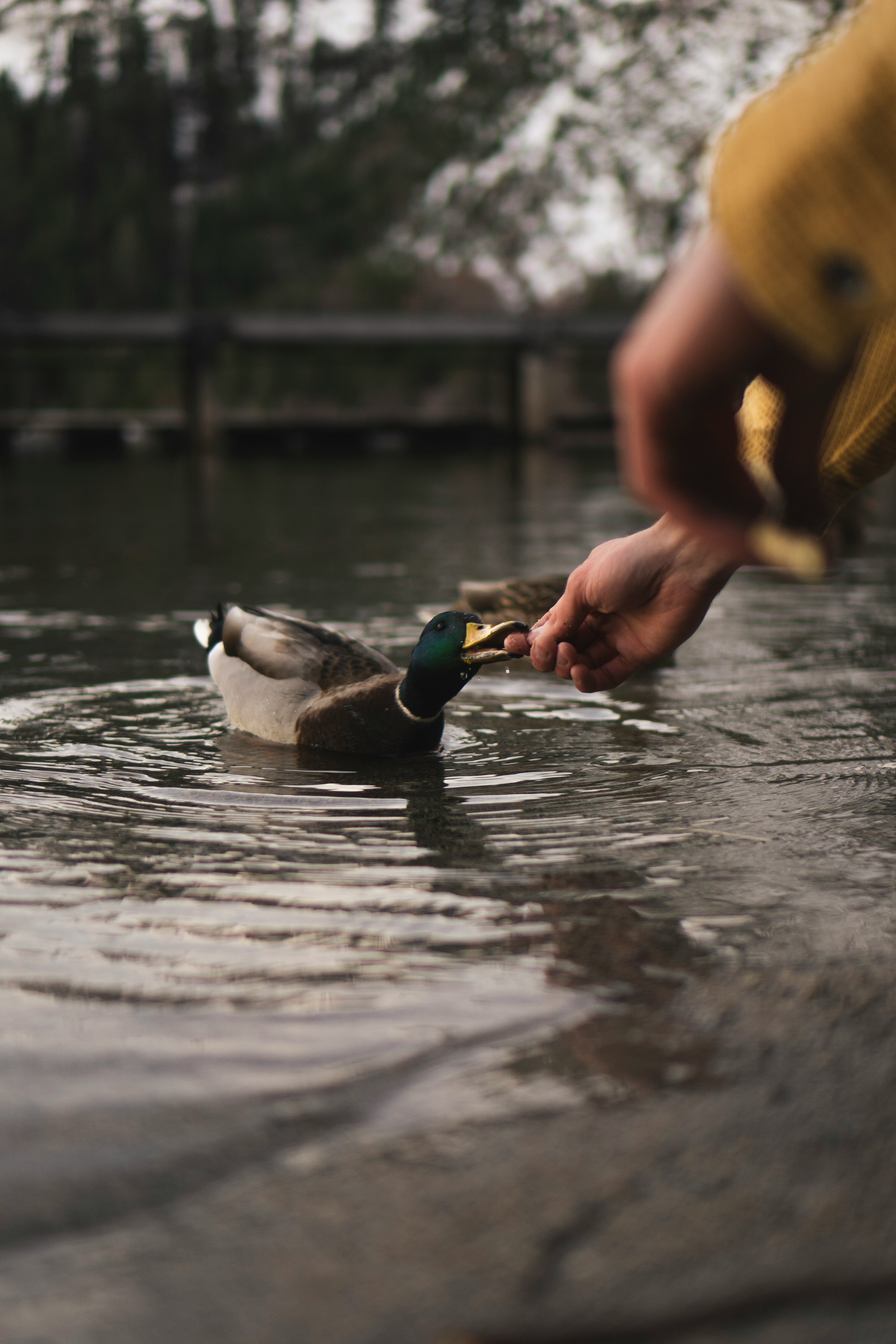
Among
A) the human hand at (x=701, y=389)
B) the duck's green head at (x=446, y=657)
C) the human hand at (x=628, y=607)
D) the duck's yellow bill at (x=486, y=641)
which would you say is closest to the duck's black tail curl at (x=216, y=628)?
the duck's green head at (x=446, y=657)

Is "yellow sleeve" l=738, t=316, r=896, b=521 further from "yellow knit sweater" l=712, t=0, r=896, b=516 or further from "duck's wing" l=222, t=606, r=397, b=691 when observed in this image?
"duck's wing" l=222, t=606, r=397, b=691

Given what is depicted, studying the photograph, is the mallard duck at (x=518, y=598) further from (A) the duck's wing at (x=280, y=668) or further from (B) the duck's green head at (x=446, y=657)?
(B) the duck's green head at (x=446, y=657)

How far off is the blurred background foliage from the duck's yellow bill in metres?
38.3

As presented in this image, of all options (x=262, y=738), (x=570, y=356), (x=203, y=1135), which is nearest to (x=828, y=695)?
(x=262, y=738)

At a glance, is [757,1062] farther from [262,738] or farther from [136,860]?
[262,738]

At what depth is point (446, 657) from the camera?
13.0 feet

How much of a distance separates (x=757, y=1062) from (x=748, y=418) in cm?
89

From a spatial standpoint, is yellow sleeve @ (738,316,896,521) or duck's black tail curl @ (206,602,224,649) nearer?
yellow sleeve @ (738,316,896,521)

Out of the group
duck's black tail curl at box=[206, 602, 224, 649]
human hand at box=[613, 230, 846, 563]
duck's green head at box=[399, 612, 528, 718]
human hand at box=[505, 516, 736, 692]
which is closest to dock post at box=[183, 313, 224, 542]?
duck's black tail curl at box=[206, 602, 224, 649]

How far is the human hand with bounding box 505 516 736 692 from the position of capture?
102 inches

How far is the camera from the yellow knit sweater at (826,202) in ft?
3.70

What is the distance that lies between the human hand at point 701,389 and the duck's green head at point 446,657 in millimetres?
2610

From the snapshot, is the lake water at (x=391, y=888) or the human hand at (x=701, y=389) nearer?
the human hand at (x=701, y=389)

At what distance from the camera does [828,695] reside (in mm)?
4797
